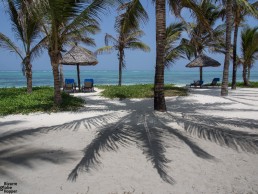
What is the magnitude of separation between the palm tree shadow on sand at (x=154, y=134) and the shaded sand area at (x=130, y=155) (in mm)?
15

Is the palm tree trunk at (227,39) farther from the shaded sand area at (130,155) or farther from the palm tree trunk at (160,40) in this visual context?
the shaded sand area at (130,155)

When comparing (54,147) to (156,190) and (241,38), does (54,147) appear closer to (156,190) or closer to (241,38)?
(156,190)

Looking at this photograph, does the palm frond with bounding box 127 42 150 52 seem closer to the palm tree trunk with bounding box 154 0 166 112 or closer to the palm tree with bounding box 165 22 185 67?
the palm tree with bounding box 165 22 185 67

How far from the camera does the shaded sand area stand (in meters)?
3.39

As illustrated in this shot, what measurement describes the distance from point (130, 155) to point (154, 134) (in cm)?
132

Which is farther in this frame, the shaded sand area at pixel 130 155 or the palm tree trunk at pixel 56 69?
the palm tree trunk at pixel 56 69

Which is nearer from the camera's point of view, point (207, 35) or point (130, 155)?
point (130, 155)

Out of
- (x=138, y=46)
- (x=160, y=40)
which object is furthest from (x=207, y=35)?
(x=160, y=40)

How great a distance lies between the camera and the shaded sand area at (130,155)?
3387 millimetres

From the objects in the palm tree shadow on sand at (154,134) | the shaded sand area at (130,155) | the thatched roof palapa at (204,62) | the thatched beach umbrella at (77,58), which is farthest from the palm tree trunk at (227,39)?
the thatched beach umbrella at (77,58)

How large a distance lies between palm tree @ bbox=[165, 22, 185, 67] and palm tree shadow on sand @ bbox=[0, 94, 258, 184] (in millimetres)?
11556

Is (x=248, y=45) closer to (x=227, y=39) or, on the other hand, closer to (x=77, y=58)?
(x=227, y=39)

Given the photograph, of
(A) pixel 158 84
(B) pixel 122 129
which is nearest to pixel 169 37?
(A) pixel 158 84

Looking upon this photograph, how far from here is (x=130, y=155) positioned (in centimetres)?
441
